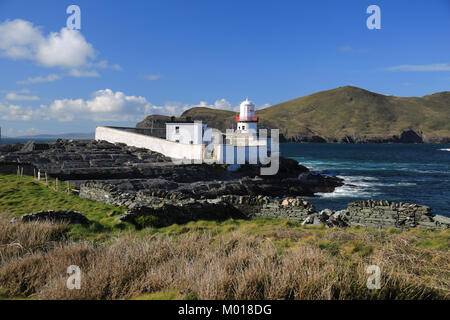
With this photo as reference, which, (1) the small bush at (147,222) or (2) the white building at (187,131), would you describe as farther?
(2) the white building at (187,131)

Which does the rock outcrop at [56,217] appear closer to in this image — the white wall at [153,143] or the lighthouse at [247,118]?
the white wall at [153,143]

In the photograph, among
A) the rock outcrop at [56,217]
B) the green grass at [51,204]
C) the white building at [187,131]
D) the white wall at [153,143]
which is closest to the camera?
the rock outcrop at [56,217]

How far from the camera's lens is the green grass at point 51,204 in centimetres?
1028

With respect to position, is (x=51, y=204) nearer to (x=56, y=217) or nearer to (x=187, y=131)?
(x=56, y=217)

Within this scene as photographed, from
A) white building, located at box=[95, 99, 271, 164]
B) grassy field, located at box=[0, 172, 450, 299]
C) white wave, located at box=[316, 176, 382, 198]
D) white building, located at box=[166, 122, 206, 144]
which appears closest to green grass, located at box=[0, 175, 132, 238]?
grassy field, located at box=[0, 172, 450, 299]

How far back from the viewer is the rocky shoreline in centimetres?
1271

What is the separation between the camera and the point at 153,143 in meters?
41.5

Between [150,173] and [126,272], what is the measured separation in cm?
2422

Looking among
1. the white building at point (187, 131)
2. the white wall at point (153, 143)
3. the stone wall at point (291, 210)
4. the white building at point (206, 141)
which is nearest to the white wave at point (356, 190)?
the white building at point (206, 141)

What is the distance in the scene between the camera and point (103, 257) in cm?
570

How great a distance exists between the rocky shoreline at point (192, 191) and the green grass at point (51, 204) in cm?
76

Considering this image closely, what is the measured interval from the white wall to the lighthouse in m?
12.1

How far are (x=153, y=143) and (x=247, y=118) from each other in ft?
48.7

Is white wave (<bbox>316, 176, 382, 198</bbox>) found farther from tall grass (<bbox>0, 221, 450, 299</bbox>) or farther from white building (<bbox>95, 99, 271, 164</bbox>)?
tall grass (<bbox>0, 221, 450, 299</bbox>)
